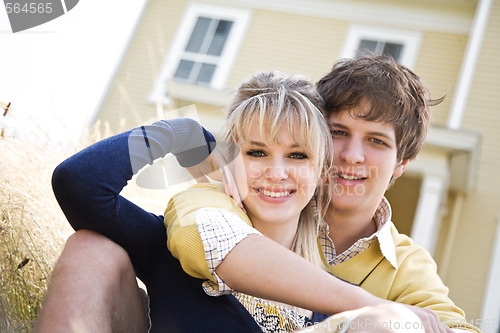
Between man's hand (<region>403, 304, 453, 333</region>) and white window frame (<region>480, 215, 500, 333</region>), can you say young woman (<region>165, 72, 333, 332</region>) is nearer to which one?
man's hand (<region>403, 304, 453, 333</region>)

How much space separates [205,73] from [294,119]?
25.5 feet

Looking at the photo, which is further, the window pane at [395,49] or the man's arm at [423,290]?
the window pane at [395,49]

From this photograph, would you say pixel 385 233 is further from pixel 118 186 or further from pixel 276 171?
pixel 118 186

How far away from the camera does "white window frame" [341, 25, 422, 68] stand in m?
8.71

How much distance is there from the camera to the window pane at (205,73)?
9539 millimetres

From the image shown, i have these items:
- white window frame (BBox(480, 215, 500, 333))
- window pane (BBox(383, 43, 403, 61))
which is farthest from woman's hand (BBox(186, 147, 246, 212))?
window pane (BBox(383, 43, 403, 61))

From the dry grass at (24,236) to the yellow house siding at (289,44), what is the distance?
7.04m

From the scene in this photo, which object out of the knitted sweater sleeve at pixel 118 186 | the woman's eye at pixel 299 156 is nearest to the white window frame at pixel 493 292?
the woman's eye at pixel 299 156

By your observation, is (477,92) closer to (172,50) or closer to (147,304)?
(172,50)

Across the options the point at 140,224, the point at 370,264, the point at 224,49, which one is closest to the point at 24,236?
the point at 140,224

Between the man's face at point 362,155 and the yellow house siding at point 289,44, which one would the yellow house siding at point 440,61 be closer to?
the yellow house siding at point 289,44

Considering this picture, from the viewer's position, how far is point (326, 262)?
221 centimetres

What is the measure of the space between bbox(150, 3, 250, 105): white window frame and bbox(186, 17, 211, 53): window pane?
67mm

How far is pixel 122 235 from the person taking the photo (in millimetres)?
1651
